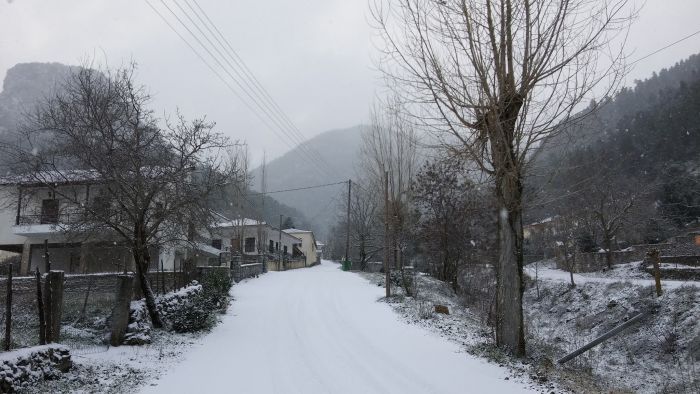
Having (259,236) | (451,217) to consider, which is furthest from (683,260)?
(259,236)

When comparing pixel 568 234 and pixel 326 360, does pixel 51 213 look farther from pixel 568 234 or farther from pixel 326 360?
pixel 568 234

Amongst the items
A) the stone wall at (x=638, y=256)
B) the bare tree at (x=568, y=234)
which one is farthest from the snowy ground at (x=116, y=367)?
the bare tree at (x=568, y=234)

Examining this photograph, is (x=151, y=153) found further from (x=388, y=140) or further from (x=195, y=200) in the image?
(x=388, y=140)

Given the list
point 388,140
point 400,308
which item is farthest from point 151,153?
point 388,140

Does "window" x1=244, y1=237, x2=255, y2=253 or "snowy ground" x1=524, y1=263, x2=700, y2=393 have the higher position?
"window" x1=244, y1=237, x2=255, y2=253

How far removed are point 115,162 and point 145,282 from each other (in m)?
2.77

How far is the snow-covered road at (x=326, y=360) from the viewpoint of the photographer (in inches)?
260

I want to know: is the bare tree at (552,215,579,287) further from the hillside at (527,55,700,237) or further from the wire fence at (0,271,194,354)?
the wire fence at (0,271,194,354)

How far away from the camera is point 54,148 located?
1041 cm

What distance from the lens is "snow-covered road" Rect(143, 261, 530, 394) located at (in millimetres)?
6594

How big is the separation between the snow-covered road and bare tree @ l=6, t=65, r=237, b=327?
2920mm

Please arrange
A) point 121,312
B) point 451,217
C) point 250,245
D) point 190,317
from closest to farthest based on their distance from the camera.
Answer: point 121,312 → point 190,317 → point 451,217 → point 250,245

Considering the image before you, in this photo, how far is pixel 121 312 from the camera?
355 inches

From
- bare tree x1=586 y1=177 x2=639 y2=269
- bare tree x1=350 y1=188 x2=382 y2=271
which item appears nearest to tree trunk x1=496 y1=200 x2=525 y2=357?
bare tree x1=586 y1=177 x2=639 y2=269
